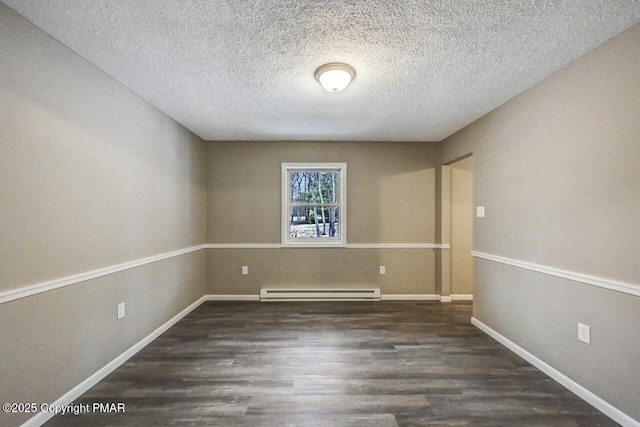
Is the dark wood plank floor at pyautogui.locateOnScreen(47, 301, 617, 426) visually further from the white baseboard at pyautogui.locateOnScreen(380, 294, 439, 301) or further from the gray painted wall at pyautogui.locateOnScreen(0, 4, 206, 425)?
the white baseboard at pyautogui.locateOnScreen(380, 294, 439, 301)

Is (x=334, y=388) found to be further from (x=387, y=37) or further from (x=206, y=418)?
(x=387, y=37)

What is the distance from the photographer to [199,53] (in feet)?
6.38

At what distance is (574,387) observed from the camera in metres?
2.03

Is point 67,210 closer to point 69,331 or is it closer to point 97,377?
point 69,331

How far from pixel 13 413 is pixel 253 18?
101 inches

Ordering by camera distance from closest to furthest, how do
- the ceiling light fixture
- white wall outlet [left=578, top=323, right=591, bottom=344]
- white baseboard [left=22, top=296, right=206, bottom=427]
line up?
white baseboard [left=22, top=296, right=206, bottom=427] < white wall outlet [left=578, top=323, right=591, bottom=344] < the ceiling light fixture

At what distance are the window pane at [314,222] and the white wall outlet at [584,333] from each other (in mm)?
2924

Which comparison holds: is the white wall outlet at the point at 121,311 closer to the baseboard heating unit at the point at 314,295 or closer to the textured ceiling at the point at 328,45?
the textured ceiling at the point at 328,45

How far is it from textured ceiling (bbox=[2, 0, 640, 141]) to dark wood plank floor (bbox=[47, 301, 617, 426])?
238 centimetres

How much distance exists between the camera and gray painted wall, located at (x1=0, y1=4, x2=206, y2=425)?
1.56 meters

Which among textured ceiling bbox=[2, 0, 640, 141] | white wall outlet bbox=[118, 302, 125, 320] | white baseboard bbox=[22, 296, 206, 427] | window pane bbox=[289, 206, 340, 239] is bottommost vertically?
white baseboard bbox=[22, 296, 206, 427]

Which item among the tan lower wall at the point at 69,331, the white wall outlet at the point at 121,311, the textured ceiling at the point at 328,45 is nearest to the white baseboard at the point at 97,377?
the tan lower wall at the point at 69,331

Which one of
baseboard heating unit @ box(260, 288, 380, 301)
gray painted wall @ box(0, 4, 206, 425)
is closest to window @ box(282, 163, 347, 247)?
baseboard heating unit @ box(260, 288, 380, 301)

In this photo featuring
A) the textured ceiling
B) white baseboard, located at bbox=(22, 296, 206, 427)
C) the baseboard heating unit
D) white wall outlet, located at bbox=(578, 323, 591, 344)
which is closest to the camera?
the textured ceiling
